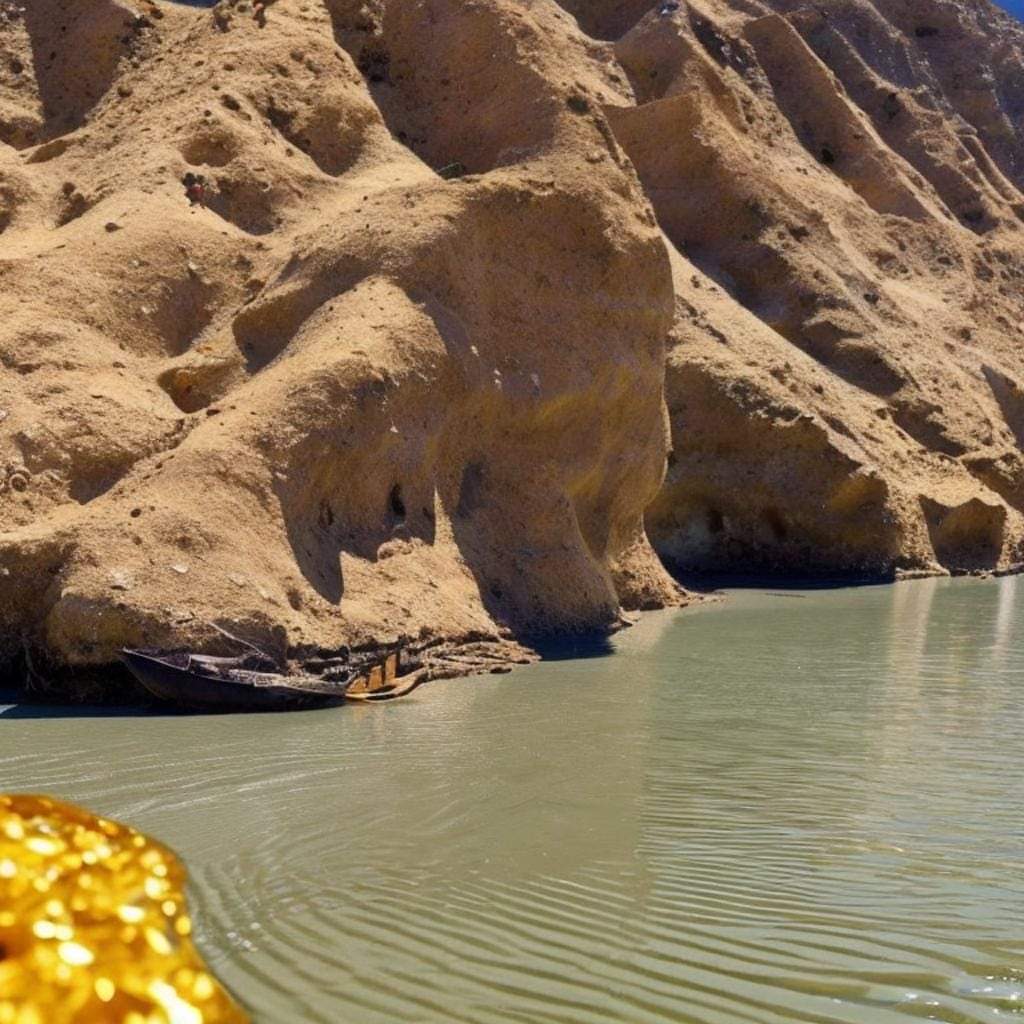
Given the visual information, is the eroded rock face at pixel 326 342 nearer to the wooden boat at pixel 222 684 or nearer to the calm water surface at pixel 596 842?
the wooden boat at pixel 222 684

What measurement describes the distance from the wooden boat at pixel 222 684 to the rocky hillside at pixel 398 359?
331 millimetres

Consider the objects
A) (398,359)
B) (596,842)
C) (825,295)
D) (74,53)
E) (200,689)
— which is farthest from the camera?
(825,295)

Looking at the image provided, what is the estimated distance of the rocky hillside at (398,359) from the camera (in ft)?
43.1

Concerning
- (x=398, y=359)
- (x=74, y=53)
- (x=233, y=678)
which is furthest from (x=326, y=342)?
(x=74, y=53)

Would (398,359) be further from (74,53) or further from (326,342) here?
(74,53)

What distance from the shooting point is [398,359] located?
15180 mm

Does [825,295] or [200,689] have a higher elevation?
[825,295]

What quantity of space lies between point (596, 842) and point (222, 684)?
495cm

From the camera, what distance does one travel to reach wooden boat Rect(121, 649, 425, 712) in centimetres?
1125

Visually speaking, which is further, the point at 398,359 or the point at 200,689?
the point at 398,359

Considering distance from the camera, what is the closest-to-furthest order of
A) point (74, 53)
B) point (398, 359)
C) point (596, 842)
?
point (596, 842)
point (398, 359)
point (74, 53)

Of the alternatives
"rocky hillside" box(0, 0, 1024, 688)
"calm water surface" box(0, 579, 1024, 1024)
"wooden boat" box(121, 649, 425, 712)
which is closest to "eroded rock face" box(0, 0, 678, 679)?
"rocky hillside" box(0, 0, 1024, 688)

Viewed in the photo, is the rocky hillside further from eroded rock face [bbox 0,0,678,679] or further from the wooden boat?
the wooden boat

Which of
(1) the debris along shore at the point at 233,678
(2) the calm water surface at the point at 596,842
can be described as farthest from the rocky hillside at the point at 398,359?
(2) the calm water surface at the point at 596,842
